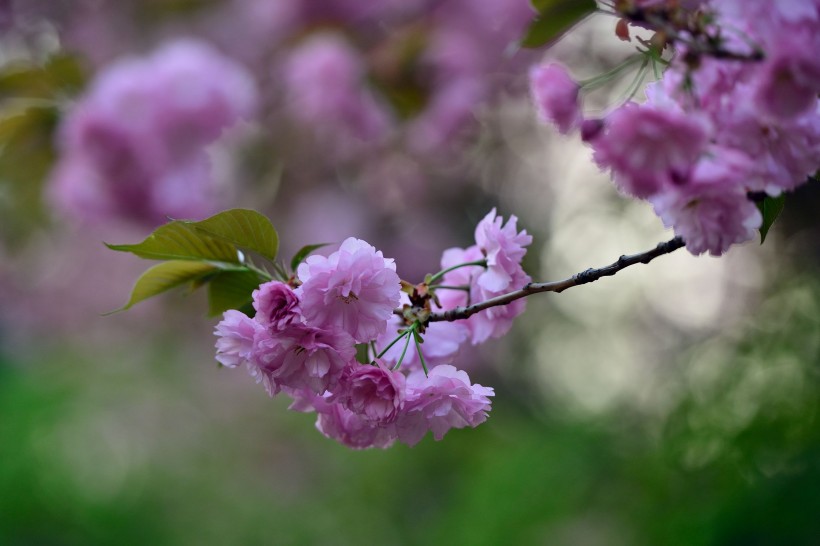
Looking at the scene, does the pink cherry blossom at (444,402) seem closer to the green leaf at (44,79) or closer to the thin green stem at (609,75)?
the thin green stem at (609,75)

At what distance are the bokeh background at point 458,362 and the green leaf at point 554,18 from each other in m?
0.83

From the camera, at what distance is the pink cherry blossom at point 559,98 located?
677 mm

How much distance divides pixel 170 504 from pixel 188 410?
788 millimetres

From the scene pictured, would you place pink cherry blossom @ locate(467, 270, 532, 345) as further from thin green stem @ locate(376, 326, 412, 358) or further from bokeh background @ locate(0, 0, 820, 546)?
bokeh background @ locate(0, 0, 820, 546)

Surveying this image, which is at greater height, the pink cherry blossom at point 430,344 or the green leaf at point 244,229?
the green leaf at point 244,229

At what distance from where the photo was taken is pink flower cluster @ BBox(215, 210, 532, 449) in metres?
0.60

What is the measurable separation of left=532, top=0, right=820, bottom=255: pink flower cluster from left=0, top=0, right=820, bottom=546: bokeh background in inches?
32.2

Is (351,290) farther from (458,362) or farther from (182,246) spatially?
(458,362)

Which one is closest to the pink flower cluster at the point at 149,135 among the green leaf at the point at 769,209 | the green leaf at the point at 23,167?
the green leaf at the point at 23,167

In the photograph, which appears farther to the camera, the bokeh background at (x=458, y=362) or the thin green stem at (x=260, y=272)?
the bokeh background at (x=458, y=362)

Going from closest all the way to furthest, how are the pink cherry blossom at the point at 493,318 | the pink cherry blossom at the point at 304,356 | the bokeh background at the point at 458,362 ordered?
the pink cherry blossom at the point at 304,356 < the pink cherry blossom at the point at 493,318 < the bokeh background at the point at 458,362

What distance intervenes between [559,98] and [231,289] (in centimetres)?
37

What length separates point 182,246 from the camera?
2.38 ft

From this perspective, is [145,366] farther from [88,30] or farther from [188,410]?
[88,30]
